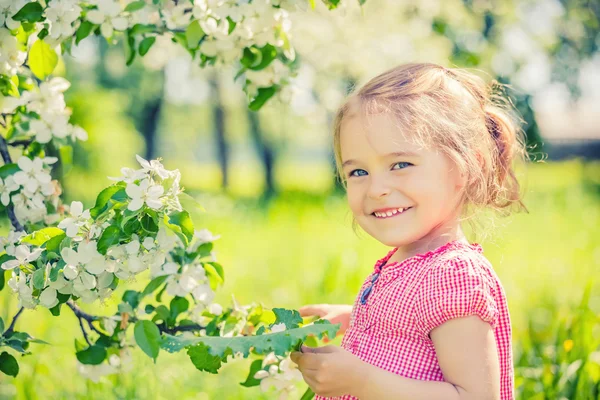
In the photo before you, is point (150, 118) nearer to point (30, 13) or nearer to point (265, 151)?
point (265, 151)

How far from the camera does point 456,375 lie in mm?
1362

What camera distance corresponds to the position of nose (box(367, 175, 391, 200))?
1.54 metres

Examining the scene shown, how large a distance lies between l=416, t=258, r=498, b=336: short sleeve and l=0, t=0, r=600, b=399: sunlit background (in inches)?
14.6

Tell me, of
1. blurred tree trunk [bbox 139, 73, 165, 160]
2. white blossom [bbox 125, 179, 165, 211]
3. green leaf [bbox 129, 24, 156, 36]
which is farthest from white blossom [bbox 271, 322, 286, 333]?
blurred tree trunk [bbox 139, 73, 165, 160]

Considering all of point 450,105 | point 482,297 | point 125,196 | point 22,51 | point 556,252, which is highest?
point 22,51

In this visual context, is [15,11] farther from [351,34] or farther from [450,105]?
[351,34]

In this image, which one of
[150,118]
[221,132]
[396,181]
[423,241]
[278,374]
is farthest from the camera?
[221,132]

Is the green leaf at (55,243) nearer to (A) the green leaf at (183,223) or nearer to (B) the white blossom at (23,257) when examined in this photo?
(B) the white blossom at (23,257)

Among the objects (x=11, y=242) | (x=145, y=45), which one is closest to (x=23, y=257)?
(x=11, y=242)

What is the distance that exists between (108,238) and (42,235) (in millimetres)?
248

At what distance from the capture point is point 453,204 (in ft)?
5.29

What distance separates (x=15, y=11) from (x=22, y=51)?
166 millimetres

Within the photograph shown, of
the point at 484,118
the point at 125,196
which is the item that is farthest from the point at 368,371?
the point at 484,118

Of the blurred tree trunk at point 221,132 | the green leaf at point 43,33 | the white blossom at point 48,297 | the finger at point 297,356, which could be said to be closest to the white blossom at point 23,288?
the white blossom at point 48,297
